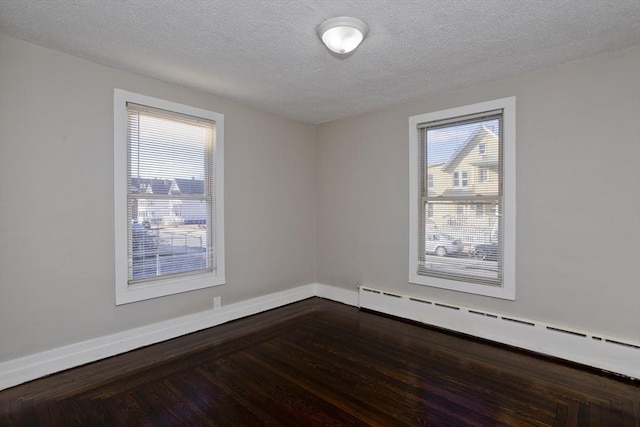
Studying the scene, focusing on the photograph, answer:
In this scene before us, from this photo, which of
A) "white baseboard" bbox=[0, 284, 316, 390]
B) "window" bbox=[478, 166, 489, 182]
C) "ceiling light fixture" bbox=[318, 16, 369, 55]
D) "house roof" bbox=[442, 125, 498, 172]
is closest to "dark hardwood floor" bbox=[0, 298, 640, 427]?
"white baseboard" bbox=[0, 284, 316, 390]

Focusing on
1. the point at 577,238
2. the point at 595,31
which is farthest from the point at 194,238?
the point at 595,31

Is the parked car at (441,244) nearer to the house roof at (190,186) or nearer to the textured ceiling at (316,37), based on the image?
the textured ceiling at (316,37)

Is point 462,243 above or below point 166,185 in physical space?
below

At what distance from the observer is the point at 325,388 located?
2.44 meters

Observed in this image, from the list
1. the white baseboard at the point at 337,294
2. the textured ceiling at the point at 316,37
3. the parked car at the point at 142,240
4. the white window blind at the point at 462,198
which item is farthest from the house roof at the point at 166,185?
the white window blind at the point at 462,198

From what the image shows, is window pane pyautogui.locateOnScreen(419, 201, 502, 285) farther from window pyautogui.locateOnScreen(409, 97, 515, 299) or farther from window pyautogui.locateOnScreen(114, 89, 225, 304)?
window pyautogui.locateOnScreen(114, 89, 225, 304)

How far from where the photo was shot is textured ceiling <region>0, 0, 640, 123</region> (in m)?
2.10

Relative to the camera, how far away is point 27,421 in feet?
6.82

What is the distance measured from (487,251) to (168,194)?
3.35m

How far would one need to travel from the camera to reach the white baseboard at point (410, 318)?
102 inches

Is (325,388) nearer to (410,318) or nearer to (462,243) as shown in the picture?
(410,318)

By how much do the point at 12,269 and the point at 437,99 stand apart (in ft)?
13.8

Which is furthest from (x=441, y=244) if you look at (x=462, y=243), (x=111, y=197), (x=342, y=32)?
(x=111, y=197)

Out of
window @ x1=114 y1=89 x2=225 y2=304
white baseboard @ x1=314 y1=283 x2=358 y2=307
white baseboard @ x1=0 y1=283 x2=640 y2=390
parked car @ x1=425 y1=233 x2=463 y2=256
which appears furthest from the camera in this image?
→ white baseboard @ x1=314 y1=283 x2=358 y2=307
